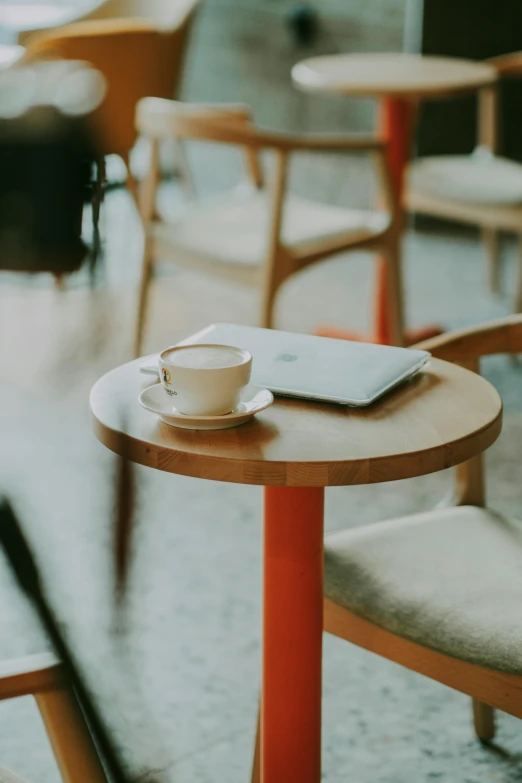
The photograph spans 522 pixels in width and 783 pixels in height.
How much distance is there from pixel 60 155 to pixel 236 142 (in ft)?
6.10

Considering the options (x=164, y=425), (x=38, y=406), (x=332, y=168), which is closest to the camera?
(x=164, y=425)

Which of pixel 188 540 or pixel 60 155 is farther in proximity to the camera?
pixel 188 540

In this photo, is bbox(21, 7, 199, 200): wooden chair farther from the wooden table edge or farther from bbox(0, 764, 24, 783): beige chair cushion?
bbox(0, 764, 24, 783): beige chair cushion

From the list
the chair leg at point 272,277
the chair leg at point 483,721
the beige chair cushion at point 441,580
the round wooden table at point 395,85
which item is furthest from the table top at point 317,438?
the round wooden table at point 395,85

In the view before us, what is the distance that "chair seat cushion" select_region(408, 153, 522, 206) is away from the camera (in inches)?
108

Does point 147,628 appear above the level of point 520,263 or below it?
below

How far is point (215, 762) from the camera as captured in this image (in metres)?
1.40

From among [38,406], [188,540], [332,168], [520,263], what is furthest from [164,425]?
[332,168]

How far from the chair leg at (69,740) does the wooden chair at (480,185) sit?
2253 mm

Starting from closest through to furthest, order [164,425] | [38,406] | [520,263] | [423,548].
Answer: [164,425]
[423,548]
[38,406]
[520,263]

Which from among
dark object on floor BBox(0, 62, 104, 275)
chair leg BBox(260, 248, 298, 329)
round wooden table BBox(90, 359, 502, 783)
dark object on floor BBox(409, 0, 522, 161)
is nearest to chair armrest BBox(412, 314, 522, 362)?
round wooden table BBox(90, 359, 502, 783)

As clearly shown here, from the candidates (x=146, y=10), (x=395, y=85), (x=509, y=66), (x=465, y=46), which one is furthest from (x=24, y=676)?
(x=465, y=46)

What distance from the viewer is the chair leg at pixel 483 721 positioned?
1.41 m

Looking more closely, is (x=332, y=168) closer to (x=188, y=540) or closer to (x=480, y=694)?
(x=188, y=540)
